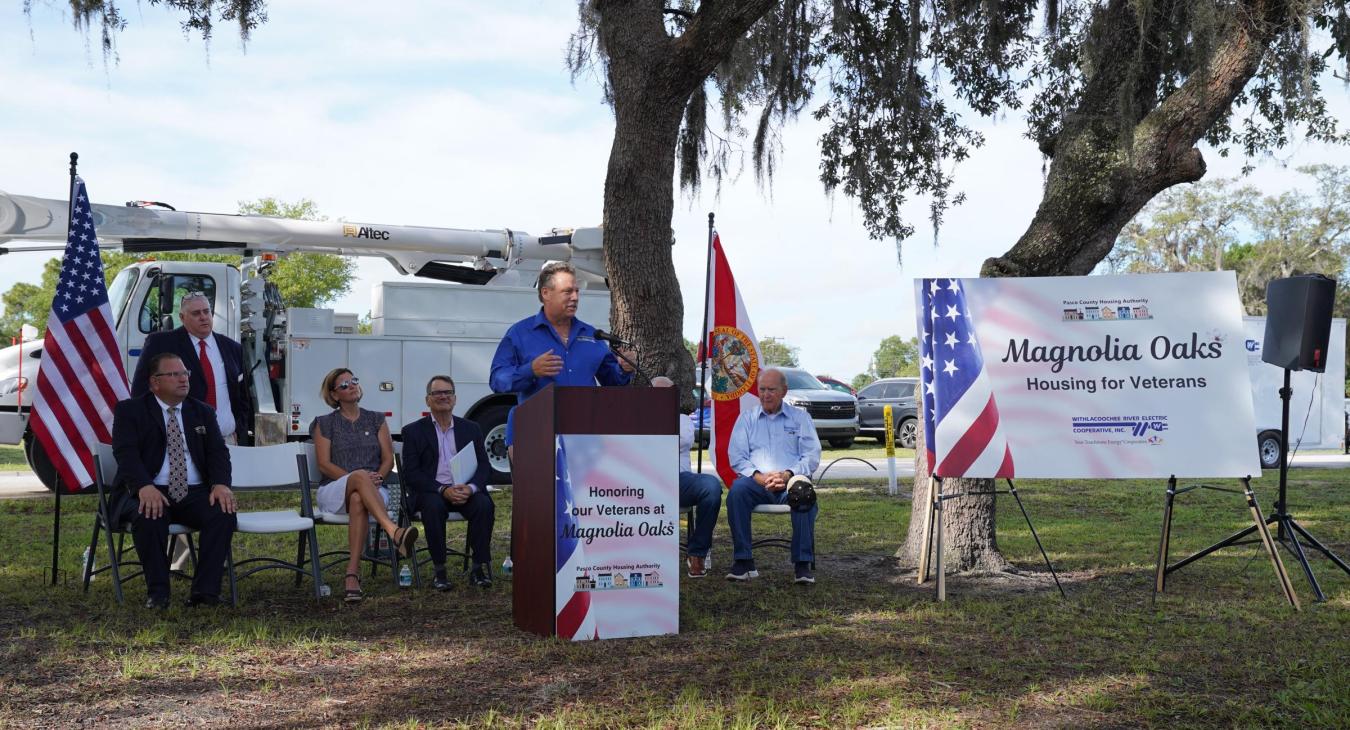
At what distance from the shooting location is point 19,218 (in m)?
11.1

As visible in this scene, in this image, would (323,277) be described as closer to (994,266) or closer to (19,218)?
(19,218)

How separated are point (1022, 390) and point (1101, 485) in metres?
9.17

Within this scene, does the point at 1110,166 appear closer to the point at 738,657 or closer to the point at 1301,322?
the point at 1301,322

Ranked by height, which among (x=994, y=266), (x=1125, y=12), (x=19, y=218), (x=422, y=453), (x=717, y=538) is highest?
(x=1125, y=12)

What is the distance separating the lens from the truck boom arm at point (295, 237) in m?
11.2

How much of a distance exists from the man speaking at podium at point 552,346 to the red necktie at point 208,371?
82.7 inches

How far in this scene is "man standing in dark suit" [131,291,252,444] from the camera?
7.19 metres

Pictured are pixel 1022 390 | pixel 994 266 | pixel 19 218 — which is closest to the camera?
pixel 1022 390

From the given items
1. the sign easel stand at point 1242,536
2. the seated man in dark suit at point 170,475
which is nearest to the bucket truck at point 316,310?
the seated man in dark suit at point 170,475

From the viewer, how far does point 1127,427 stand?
6.61m

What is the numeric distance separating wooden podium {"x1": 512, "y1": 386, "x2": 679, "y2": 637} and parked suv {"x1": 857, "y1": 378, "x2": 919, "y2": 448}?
18.5 metres

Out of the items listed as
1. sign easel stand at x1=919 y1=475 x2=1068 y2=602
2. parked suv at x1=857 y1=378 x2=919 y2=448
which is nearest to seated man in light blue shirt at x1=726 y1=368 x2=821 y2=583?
sign easel stand at x1=919 y1=475 x2=1068 y2=602

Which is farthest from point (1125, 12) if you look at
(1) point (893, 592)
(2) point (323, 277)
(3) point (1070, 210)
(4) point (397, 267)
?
(2) point (323, 277)

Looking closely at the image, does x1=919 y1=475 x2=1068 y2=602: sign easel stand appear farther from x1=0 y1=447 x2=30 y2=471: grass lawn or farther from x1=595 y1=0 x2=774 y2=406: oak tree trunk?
x1=0 y1=447 x2=30 y2=471: grass lawn
